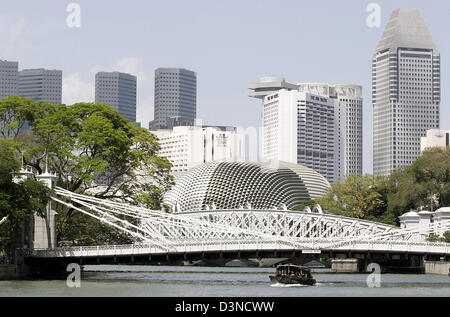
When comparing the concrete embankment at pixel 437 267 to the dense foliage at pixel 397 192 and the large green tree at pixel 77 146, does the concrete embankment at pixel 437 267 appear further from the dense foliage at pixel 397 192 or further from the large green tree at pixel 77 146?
the large green tree at pixel 77 146

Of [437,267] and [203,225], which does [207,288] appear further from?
[437,267]

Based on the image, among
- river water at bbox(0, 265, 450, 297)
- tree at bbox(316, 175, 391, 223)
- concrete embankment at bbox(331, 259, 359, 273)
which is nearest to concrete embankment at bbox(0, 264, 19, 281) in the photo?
river water at bbox(0, 265, 450, 297)

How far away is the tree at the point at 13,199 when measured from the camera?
3275 inches

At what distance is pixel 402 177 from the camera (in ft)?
514

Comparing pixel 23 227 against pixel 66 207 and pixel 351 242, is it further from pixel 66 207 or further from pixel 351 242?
pixel 351 242

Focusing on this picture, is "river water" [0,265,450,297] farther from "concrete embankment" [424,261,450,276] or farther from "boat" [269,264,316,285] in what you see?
"concrete embankment" [424,261,450,276]

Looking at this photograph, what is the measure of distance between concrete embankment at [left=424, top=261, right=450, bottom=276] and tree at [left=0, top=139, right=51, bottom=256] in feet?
148

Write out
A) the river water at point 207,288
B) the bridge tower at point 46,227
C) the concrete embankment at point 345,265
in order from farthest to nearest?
1. the concrete embankment at point 345,265
2. the bridge tower at point 46,227
3. the river water at point 207,288

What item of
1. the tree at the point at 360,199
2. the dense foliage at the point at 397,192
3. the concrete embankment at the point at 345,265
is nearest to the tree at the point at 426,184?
the dense foliage at the point at 397,192

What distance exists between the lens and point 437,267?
115250 millimetres

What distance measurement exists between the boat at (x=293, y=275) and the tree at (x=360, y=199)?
2783 inches

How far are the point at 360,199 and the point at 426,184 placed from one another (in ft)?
46.5

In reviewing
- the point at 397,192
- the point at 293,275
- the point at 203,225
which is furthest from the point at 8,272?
the point at 397,192
